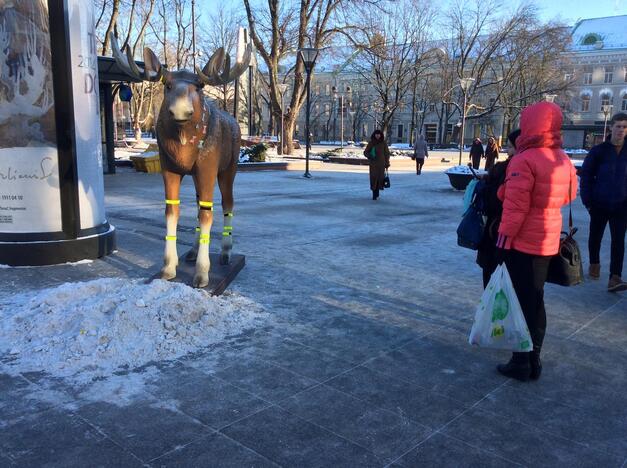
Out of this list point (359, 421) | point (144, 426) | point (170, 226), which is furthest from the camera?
point (170, 226)

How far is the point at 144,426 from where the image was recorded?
2.99m

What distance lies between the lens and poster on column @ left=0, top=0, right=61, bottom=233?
6.14 m

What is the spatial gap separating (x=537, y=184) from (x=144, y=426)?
9.26 feet

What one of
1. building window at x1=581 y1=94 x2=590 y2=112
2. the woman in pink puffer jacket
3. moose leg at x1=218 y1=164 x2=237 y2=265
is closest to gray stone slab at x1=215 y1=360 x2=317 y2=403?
the woman in pink puffer jacket

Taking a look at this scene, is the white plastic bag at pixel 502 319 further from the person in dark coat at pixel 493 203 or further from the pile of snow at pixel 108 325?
the pile of snow at pixel 108 325

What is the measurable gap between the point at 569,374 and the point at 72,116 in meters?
5.91

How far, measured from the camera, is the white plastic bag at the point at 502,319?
3629 mm

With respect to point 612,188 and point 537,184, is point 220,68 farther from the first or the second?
point 612,188

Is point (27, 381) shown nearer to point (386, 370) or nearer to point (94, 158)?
point (386, 370)

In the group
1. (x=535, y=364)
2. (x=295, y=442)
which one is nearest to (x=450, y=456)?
(x=295, y=442)

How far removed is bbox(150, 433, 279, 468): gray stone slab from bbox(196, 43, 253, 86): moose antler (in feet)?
10.9

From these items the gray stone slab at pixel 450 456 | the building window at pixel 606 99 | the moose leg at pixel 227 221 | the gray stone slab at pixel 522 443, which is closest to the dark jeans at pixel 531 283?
the gray stone slab at pixel 522 443

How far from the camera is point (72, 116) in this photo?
6477 mm

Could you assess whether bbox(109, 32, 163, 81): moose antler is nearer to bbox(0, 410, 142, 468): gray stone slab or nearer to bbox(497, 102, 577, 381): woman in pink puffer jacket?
bbox(0, 410, 142, 468): gray stone slab
